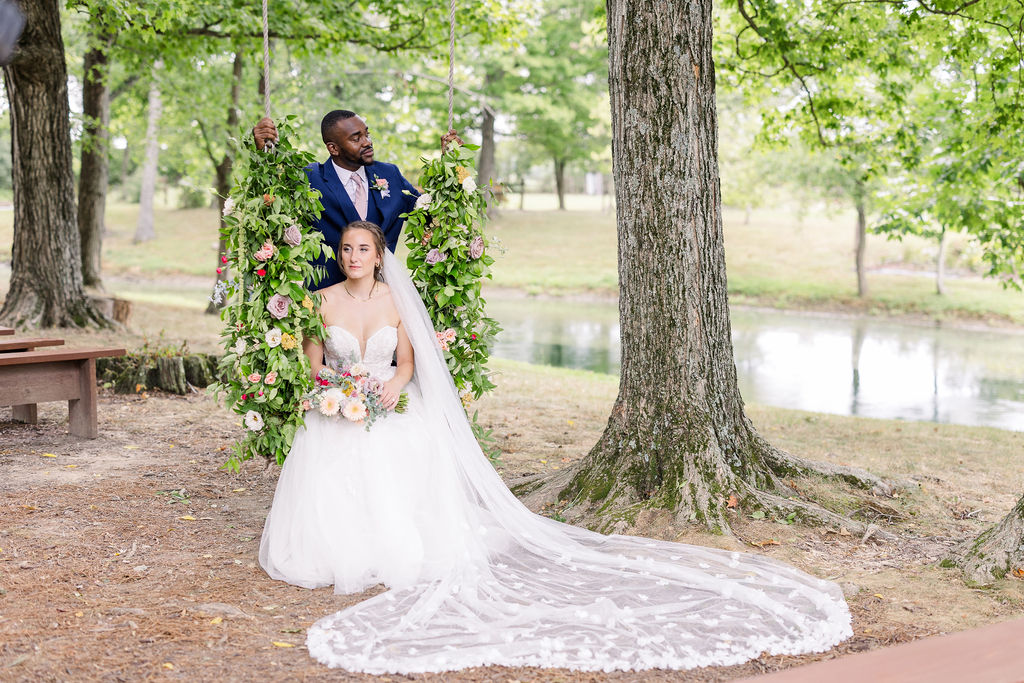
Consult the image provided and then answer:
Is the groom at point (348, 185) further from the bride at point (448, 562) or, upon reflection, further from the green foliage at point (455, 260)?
the bride at point (448, 562)

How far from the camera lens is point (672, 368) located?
5.13 meters

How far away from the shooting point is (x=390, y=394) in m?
4.71

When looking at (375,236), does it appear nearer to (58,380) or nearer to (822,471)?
(822,471)

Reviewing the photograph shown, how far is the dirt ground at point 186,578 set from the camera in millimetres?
3365

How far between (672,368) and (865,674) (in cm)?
298

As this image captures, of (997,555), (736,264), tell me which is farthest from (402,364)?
(736,264)

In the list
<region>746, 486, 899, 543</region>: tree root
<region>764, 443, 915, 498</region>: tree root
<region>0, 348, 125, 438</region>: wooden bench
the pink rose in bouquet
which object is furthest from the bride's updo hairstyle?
<region>0, 348, 125, 438</region>: wooden bench

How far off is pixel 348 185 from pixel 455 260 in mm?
737

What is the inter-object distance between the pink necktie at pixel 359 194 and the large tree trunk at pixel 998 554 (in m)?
3.59

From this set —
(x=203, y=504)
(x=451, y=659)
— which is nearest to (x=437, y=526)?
(x=451, y=659)

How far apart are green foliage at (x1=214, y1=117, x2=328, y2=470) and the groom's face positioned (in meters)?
0.27

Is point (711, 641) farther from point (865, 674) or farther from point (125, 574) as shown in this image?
point (125, 574)

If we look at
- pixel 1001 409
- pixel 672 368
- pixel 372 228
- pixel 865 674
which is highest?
pixel 372 228

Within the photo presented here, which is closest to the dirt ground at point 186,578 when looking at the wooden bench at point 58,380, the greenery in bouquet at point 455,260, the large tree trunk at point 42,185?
the wooden bench at point 58,380
